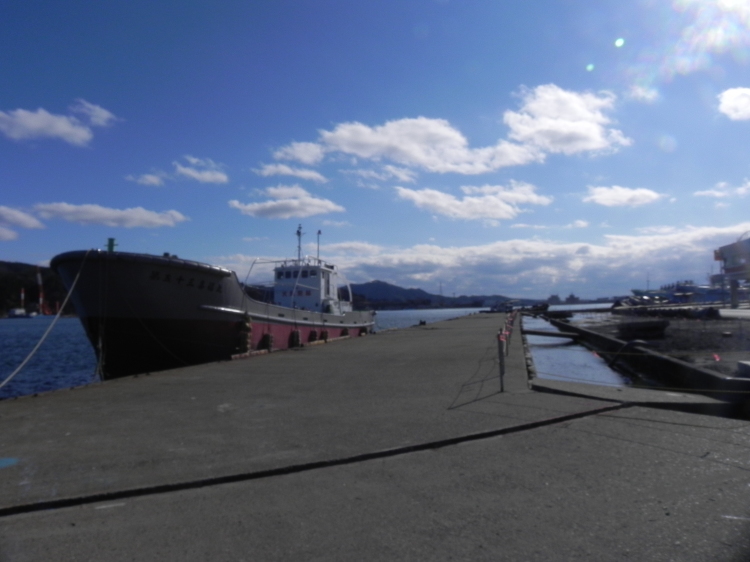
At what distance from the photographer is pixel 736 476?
472 cm

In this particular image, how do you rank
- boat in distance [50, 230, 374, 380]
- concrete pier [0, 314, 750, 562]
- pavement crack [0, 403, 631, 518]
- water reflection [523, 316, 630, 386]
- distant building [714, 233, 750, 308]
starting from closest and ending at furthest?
concrete pier [0, 314, 750, 562]
pavement crack [0, 403, 631, 518]
boat in distance [50, 230, 374, 380]
water reflection [523, 316, 630, 386]
distant building [714, 233, 750, 308]

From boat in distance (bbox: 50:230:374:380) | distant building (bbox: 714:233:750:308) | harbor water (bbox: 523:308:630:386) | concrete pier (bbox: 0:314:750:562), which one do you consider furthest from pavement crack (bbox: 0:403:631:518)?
distant building (bbox: 714:233:750:308)

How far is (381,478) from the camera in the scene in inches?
191

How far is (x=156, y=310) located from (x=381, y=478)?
482 inches

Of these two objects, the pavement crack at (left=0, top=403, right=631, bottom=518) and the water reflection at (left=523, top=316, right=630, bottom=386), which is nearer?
the pavement crack at (left=0, top=403, right=631, bottom=518)

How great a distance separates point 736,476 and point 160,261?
1379 centimetres

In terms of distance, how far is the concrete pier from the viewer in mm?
3586

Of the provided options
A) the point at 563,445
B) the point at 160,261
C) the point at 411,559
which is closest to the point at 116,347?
the point at 160,261

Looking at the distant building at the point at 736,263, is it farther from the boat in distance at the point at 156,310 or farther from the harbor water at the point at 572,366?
the boat in distance at the point at 156,310

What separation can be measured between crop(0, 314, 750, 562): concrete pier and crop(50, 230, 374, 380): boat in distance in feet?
21.3

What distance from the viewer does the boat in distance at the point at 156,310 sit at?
48.9 feet

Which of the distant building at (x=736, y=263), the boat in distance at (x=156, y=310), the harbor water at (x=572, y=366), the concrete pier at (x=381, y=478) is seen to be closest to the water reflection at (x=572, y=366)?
the harbor water at (x=572, y=366)

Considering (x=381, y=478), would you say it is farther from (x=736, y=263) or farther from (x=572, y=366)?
(x=736, y=263)

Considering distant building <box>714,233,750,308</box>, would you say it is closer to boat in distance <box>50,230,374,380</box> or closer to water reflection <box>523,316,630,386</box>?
water reflection <box>523,316,630,386</box>
